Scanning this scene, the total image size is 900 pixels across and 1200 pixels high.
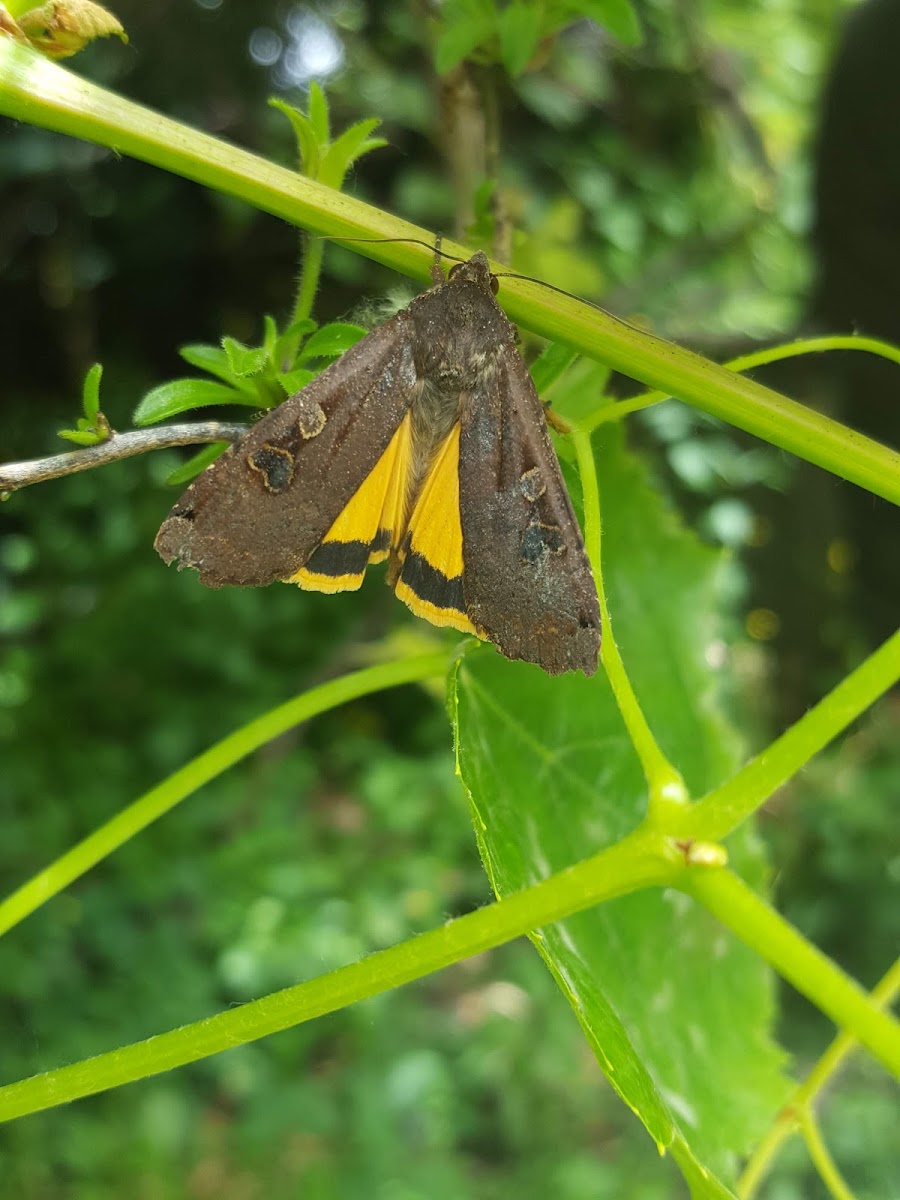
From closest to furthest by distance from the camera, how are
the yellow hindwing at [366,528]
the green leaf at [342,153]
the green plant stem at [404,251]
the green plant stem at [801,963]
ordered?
the green plant stem at [801,963] < the green plant stem at [404,251] < the green leaf at [342,153] < the yellow hindwing at [366,528]

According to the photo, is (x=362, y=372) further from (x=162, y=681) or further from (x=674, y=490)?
(x=162, y=681)

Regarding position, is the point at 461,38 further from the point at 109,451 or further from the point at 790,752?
the point at 790,752

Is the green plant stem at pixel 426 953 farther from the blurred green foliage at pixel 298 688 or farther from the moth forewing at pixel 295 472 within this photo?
the blurred green foliage at pixel 298 688

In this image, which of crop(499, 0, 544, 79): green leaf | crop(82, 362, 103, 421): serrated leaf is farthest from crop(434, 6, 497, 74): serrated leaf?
crop(82, 362, 103, 421): serrated leaf

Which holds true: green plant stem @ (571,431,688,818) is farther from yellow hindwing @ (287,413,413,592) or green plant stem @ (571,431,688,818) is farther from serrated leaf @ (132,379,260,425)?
serrated leaf @ (132,379,260,425)

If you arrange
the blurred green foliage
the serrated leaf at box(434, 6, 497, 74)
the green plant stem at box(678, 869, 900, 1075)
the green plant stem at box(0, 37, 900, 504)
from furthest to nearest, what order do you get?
1. the blurred green foliage
2. the serrated leaf at box(434, 6, 497, 74)
3. the green plant stem at box(0, 37, 900, 504)
4. the green plant stem at box(678, 869, 900, 1075)

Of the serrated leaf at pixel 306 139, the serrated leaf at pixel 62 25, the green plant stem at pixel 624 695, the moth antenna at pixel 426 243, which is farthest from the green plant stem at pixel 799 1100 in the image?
the serrated leaf at pixel 62 25

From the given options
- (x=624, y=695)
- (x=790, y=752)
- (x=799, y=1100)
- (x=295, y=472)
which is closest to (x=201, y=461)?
(x=295, y=472)
